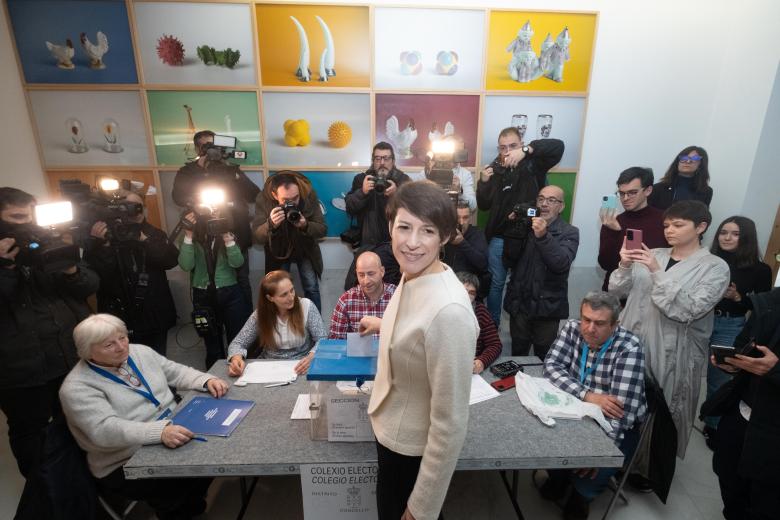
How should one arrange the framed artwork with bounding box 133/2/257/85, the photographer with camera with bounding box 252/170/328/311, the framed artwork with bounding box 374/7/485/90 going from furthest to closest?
the framed artwork with bounding box 374/7/485/90 → the framed artwork with bounding box 133/2/257/85 → the photographer with camera with bounding box 252/170/328/311

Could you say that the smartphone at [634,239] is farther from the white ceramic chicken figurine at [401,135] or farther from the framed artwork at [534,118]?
the white ceramic chicken figurine at [401,135]

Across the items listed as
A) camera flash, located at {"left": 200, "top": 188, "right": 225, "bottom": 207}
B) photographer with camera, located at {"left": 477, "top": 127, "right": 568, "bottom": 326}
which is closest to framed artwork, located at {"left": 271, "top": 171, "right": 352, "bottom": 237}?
camera flash, located at {"left": 200, "top": 188, "right": 225, "bottom": 207}

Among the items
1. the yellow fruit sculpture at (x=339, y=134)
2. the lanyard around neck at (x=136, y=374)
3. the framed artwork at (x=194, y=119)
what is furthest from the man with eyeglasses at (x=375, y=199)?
the lanyard around neck at (x=136, y=374)

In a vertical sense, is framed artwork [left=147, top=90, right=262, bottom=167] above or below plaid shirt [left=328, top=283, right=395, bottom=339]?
above

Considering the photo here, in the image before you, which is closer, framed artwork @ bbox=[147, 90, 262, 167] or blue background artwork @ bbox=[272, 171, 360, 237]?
framed artwork @ bbox=[147, 90, 262, 167]

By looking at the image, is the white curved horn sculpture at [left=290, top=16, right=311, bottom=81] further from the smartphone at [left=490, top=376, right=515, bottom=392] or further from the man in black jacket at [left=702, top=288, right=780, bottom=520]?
the man in black jacket at [left=702, top=288, right=780, bottom=520]

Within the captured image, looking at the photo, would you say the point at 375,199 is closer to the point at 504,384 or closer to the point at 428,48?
the point at 428,48

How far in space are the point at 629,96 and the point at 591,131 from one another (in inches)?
16.2

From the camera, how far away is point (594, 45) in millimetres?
3393

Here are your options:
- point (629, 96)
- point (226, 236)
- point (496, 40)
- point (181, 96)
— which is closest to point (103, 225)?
point (226, 236)

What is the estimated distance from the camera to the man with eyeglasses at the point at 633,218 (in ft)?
8.82

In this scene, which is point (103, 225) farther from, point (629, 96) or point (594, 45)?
point (629, 96)

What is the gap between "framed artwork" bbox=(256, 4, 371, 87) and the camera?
128 inches

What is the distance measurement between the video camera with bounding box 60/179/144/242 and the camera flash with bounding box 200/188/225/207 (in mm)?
393
